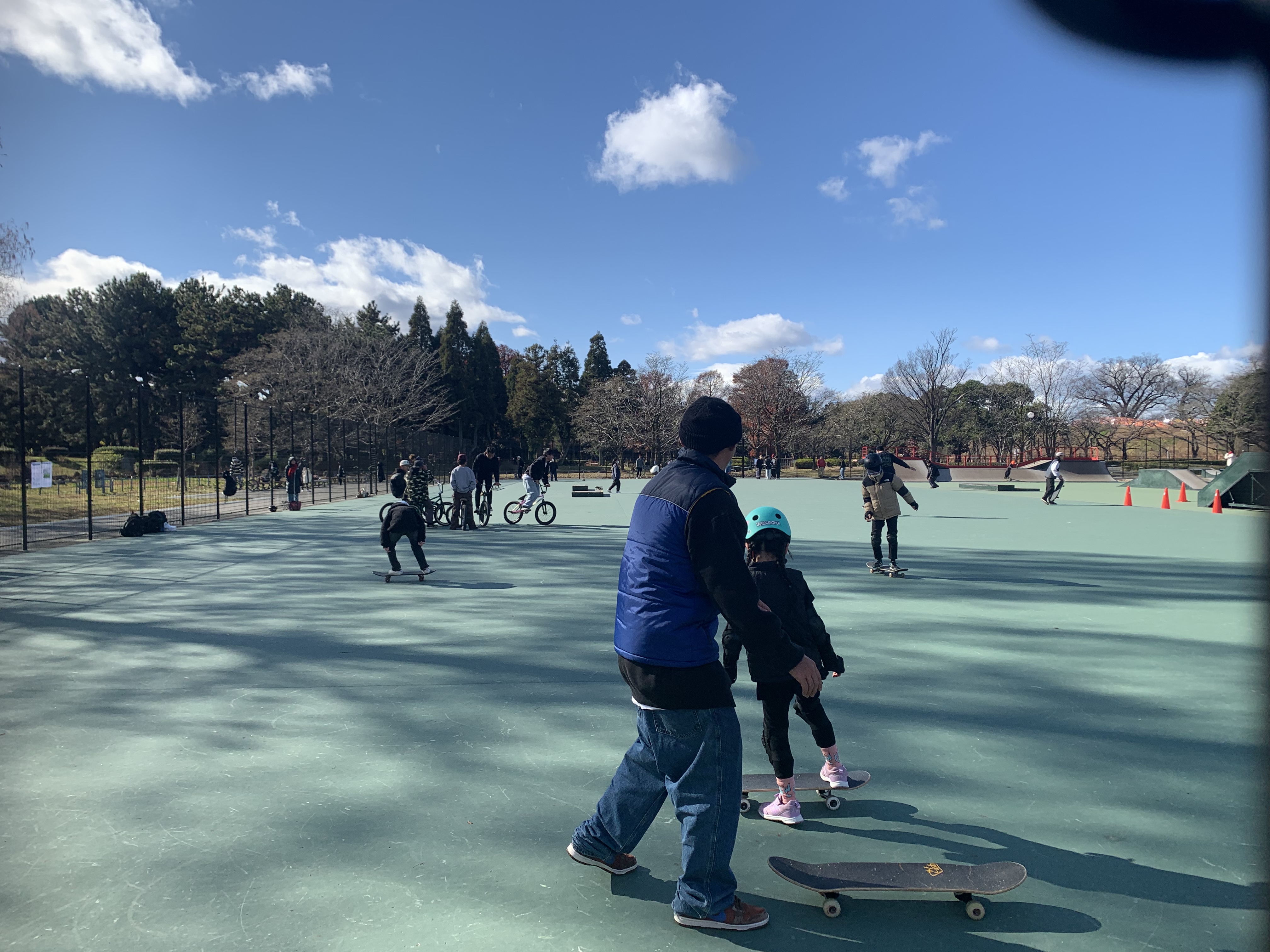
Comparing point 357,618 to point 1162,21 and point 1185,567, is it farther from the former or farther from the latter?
point 1185,567

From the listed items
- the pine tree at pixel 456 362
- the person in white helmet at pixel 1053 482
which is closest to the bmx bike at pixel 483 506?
the person in white helmet at pixel 1053 482

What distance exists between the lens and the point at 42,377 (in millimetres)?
14211

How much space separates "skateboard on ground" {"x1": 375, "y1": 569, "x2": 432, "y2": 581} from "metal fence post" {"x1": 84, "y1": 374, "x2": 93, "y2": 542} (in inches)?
288

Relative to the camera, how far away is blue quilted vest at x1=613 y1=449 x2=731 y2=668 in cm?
276

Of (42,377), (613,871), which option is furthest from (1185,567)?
(42,377)

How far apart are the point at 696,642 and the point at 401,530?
796 centimetres

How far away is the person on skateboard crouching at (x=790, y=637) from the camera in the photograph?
3.57m

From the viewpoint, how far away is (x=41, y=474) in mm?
13961

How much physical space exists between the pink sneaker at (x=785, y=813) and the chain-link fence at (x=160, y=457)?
14.0m

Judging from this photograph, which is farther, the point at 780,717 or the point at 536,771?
the point at 536,771

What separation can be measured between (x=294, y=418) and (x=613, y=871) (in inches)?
1135

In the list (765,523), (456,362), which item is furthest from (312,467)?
(456,362)

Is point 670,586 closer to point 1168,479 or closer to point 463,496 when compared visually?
point 463,496

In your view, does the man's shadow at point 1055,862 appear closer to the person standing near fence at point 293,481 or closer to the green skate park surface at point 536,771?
the green skate park surface at point 536,771
